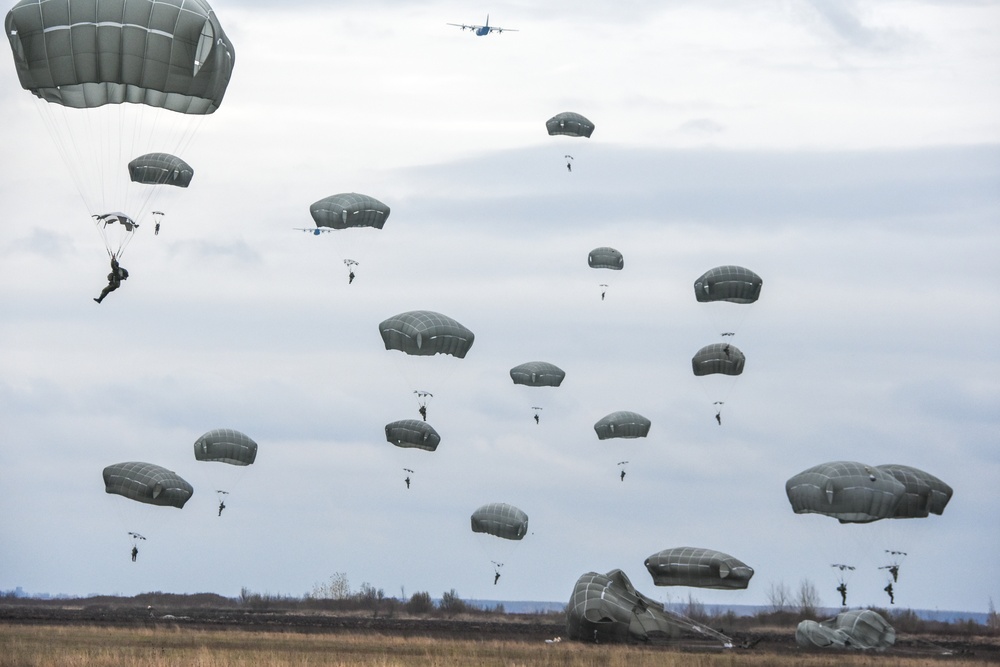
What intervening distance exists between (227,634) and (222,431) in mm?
11349

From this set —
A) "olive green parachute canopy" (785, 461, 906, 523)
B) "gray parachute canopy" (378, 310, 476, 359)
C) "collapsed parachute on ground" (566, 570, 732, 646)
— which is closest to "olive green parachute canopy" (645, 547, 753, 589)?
"collapsed parachute on ground" (566, 570, 732, 646)

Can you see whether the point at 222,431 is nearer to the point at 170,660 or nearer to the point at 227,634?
the point at 227,634

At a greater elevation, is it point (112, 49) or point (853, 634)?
point (112, 49)

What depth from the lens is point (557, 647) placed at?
41469 mm

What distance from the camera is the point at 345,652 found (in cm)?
3728

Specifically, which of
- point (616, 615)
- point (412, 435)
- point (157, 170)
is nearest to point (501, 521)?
point (412, 435)

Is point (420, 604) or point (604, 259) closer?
point (604, 259)

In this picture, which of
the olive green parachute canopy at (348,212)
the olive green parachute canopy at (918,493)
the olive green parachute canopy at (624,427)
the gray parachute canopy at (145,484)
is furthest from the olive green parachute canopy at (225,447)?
the olive green parachute canopy at (918,493)

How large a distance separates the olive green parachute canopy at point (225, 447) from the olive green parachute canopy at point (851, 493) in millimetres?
25599

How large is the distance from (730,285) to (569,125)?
14.8 meters

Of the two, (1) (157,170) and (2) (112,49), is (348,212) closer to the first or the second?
(1) (157,170)

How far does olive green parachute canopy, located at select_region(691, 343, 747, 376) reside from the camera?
59.2m

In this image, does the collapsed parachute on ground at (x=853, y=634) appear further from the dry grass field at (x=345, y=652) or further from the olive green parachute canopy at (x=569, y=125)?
the olive green parachute canopy at (x=569, y=125)

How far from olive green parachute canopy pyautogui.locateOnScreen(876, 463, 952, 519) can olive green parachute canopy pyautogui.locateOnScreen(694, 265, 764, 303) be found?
1091 cm
